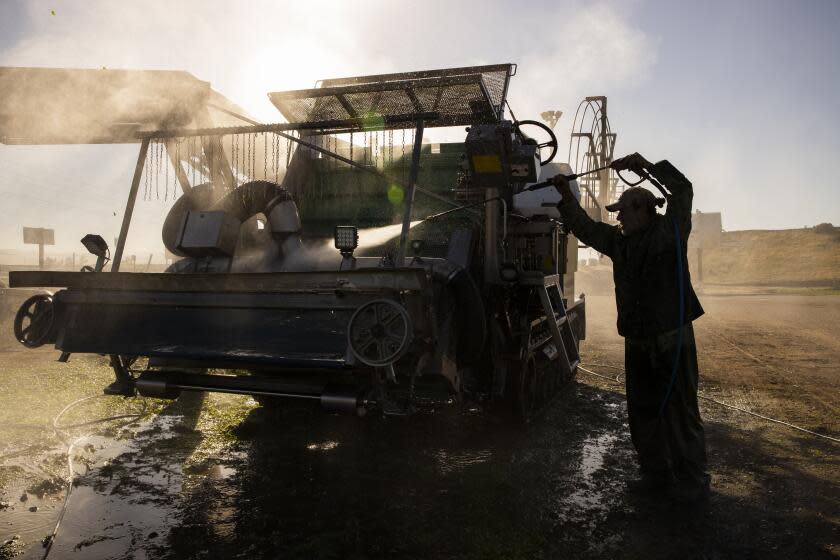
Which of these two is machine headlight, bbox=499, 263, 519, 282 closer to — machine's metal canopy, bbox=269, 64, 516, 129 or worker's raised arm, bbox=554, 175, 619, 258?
worker's raised arm, bbox=554, 175, 619, 258

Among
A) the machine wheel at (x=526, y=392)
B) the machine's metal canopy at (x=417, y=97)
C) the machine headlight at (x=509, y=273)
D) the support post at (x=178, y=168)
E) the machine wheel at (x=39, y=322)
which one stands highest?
the machine's metal canopy at (x=417, y=97)

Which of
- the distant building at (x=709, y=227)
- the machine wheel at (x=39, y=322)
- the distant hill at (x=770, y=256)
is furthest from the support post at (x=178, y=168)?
the distant building at (x=709, y=227)

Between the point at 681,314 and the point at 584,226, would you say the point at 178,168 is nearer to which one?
the point at 584,226

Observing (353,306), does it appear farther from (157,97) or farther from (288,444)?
(157,97)

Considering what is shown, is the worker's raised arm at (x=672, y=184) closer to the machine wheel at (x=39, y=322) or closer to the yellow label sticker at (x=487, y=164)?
the yellow label sticker at (x=487, y=164)

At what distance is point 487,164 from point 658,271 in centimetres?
126

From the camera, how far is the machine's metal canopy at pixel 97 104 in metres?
9.52

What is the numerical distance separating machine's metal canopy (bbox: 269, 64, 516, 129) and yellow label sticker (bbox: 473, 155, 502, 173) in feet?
2.49

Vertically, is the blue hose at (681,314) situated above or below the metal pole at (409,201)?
below

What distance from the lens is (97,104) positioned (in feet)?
36.2

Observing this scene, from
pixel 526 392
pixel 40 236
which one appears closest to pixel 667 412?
pixel 526 392

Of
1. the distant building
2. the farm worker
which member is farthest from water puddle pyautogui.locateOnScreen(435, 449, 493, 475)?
the distant building

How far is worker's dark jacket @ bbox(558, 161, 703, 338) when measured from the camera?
3627 mm

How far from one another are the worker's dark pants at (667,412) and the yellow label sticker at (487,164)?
139cm
